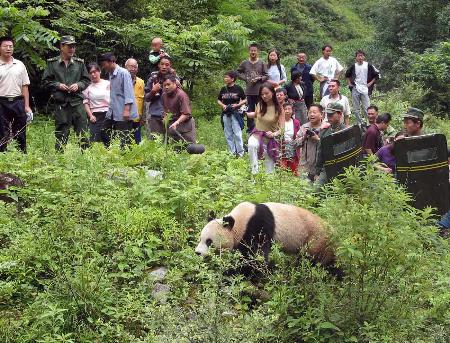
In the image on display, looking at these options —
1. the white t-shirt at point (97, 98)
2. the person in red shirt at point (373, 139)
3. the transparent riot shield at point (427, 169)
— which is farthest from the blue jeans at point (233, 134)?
the transparent riot shield at point (427, 169)

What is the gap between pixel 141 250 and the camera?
663cm

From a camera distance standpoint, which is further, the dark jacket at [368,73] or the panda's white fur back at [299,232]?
the dark jacket at [368,73]

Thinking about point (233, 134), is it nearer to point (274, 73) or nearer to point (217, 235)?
point (274, 73)

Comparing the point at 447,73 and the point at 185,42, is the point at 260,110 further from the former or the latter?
the point at 447,73

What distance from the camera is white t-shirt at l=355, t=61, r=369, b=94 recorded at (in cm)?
1475

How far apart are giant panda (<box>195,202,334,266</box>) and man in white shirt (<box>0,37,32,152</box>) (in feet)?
14.4

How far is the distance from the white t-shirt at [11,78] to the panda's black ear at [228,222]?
4859 mm

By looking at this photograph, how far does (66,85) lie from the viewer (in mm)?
10211

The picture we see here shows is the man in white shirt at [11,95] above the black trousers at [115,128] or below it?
above

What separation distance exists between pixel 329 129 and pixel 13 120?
177 inches

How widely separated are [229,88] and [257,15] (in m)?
10.4

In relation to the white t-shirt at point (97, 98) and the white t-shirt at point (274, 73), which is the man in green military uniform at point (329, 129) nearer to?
the white t-shirt at point (97, 98)

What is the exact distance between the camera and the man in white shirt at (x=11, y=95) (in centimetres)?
950

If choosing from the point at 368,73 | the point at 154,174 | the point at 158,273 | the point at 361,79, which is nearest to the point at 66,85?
the point at 154,174
